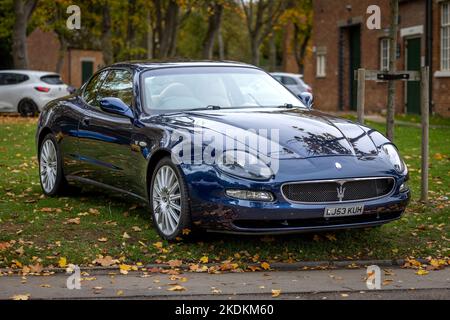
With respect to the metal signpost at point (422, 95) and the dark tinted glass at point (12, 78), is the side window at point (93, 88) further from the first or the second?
the dark tinted glass at point (12, 78)

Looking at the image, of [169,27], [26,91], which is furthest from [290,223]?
[169,27]

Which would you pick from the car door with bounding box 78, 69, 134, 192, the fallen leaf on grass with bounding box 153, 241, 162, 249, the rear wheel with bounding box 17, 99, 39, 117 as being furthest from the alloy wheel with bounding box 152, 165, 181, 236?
the rear wheel with bounding box 17, 99, 39, 117

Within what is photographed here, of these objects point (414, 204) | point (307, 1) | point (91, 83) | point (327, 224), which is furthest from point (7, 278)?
point (307, 1)

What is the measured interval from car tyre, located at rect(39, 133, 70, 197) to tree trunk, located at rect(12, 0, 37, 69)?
21.8 meters

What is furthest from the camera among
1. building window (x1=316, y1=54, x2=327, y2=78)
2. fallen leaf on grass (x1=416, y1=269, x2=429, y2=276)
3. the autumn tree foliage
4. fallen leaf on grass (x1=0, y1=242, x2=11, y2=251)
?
building window (x1=316, y1=54, x2=327, y2=78)

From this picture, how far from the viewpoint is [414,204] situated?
973 cm

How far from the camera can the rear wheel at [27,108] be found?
27938 mm

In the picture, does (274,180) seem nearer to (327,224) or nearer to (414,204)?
(327,224)

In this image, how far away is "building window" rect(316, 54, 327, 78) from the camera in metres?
36.6

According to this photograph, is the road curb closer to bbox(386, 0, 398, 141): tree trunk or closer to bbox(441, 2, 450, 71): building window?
bbox(386, 0, 398, 141): tree trunk

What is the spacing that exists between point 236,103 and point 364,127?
51.3 inches

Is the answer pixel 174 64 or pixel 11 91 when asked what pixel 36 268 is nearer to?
pixel 174 64

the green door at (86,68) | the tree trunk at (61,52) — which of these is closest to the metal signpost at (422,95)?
the tree trunk at (61,52)

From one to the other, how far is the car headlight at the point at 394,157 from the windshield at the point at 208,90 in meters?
1.35
